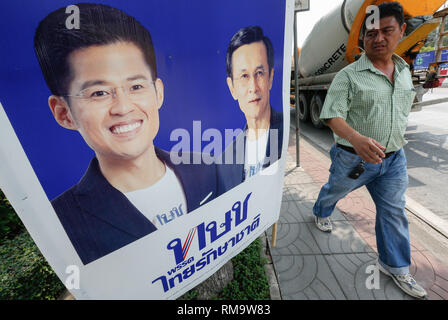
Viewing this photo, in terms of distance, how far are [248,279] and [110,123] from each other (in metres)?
1.68

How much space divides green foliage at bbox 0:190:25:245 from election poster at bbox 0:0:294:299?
2.16m

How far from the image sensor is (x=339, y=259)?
2.06 metres

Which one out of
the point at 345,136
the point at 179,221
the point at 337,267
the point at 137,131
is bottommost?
the point at 337,267

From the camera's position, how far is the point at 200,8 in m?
0.89

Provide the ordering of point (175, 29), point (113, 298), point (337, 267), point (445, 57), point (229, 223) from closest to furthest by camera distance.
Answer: point (175, 29), point (113, 298), point (229, 223), point (337, 267), point (445, 57)

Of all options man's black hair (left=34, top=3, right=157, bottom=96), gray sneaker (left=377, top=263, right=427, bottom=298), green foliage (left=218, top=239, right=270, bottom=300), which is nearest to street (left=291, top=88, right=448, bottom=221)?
gray sneaker (left=377, top=263, right=427, bottom=298)

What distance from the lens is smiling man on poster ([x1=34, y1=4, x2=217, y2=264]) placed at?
65 centimetres

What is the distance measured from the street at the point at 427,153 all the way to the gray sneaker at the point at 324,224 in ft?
4.54

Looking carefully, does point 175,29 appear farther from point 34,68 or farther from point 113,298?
point 113,298

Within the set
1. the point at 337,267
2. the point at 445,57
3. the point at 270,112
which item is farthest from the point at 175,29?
the point at 445,57

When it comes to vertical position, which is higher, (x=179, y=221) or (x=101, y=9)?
(x=101, y=9)

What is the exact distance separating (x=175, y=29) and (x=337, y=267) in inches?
85.1

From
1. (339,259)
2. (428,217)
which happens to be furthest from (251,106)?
(428,217)

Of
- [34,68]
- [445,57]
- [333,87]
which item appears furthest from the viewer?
[445,57]
